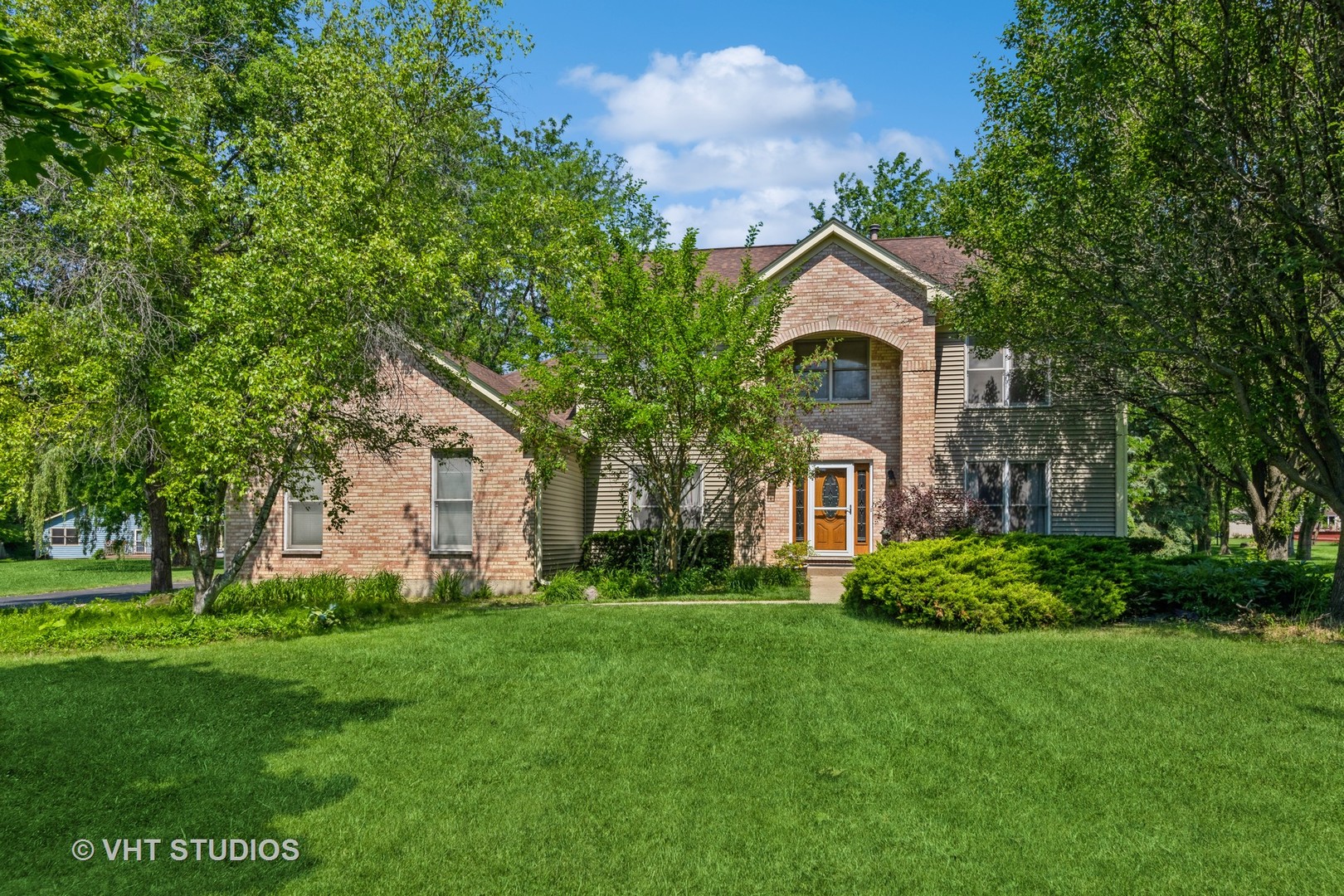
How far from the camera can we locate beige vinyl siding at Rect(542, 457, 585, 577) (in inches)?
692

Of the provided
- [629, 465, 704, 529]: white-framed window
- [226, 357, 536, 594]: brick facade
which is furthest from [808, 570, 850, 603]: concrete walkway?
[226, 357, 536, 594]: brick facade

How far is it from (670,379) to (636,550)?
208 inches

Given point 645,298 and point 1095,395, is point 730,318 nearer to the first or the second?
point 645,298

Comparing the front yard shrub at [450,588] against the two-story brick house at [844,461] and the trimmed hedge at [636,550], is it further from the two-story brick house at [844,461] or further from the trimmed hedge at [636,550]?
the trimmed hedge at [636,550]

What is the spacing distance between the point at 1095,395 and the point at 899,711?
35.3 feet

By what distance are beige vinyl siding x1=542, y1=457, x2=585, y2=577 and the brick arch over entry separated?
5.22m

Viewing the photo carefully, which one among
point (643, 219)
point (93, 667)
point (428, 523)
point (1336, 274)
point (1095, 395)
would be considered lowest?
point (93, 667)

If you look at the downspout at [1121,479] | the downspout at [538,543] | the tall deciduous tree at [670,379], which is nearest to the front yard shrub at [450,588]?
the downspout at [538,543]

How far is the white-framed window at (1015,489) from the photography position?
18422 millimetres

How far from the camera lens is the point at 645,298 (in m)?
14.4

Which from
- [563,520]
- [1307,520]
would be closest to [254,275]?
[563,520]

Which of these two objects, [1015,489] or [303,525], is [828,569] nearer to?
[1015,489]

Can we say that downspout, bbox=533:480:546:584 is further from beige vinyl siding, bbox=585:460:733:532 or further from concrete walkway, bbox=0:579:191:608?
concrete walkway, bbox=0:579:191:608

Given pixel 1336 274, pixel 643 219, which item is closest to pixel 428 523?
pixel 1336 274
